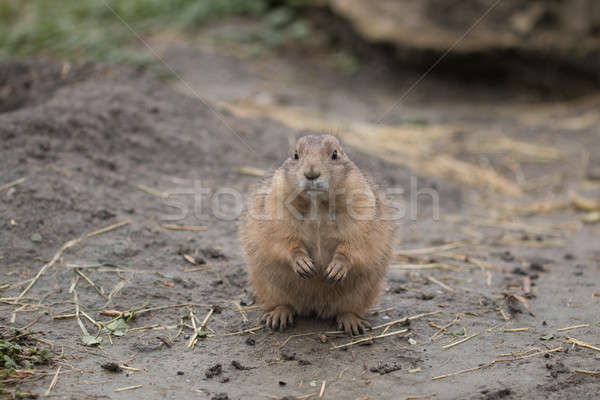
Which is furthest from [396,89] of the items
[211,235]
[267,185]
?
[267,185]

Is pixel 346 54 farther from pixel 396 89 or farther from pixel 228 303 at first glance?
pixel 228 303

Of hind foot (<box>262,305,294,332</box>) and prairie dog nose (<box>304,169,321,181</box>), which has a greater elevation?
prairie dog nose (<box>304,169,321,181</box>)

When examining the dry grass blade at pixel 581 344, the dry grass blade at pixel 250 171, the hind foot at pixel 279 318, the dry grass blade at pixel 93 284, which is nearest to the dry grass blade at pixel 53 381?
the dry grass blade at pixel 93 284

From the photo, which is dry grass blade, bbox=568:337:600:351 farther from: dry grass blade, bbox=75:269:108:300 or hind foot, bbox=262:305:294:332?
dry grass blade, bbox=75:269:108:300

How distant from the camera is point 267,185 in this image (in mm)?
4719

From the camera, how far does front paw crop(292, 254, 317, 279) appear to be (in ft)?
13.8

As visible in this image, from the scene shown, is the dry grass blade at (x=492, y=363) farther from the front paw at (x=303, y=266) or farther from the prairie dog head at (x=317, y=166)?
the prairie dog head at (x=317, y=166)

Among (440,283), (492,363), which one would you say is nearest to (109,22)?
(440,283)

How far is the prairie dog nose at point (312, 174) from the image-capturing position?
13.5 feet

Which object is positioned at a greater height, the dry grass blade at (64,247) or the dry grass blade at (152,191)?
the dry grass blade at (152,191)

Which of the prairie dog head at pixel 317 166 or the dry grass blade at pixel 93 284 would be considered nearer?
the prairie dog head at pixel 317 166

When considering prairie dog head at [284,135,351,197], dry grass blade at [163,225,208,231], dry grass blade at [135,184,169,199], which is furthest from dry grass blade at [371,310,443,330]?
dry grass blade at [135,184,169,199]

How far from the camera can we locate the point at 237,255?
5.72 m

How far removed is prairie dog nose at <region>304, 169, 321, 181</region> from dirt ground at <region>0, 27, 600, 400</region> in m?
1.15
